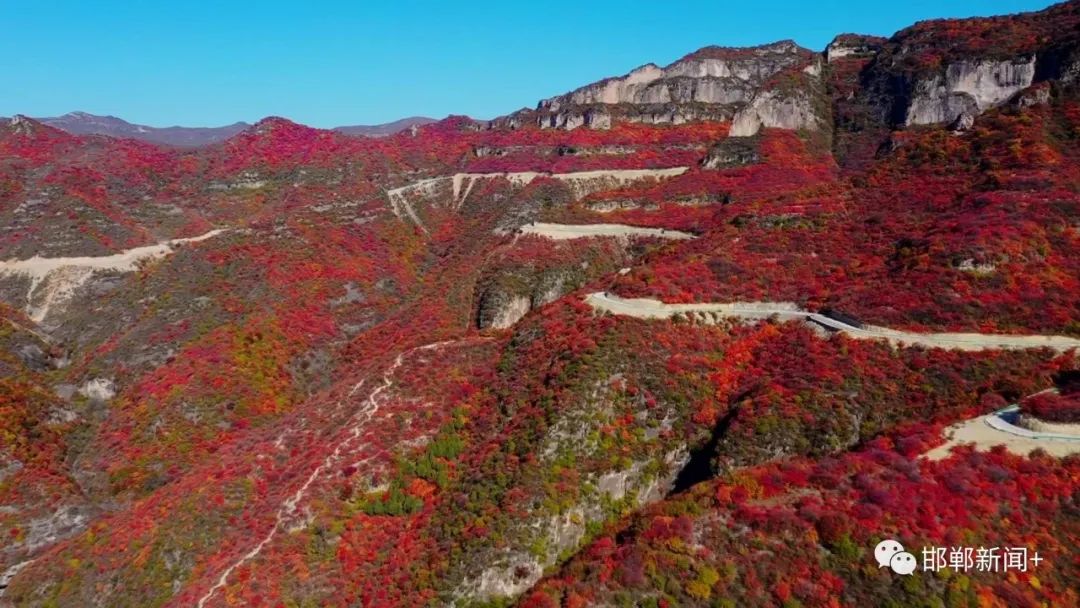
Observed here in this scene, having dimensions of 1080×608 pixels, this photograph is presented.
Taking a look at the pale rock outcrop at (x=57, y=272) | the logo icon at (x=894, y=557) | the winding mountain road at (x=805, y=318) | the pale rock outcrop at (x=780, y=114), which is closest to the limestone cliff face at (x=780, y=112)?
the pale rock outcrop at (x=780, y=114)

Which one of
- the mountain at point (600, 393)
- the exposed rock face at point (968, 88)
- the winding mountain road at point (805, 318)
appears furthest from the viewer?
the exposed rock face at point (968, 88)

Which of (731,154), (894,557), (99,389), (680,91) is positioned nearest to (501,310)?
(99,389)

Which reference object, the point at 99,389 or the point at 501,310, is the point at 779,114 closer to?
the point at 501,310

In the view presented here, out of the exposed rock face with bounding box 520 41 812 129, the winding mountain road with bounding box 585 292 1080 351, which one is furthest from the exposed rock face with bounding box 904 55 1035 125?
the winding mountain road with bounding box 585 292 1080 351

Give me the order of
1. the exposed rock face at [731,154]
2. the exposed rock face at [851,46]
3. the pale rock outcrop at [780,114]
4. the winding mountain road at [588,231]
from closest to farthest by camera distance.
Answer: the winding mountain road at [588,231], the exposed rock face at [731,154], the pale rock outcrop at [780,114], the exposed rock face at [851,46]

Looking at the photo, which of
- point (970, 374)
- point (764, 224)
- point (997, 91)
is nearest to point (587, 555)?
point (970, 374)

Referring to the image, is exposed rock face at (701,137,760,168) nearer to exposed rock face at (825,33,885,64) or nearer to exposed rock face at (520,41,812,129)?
exposed rock face at (520,41,812,129)

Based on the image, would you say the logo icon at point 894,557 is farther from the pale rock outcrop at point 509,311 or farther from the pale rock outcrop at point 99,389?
the pale rock outcrop at point 99,389
